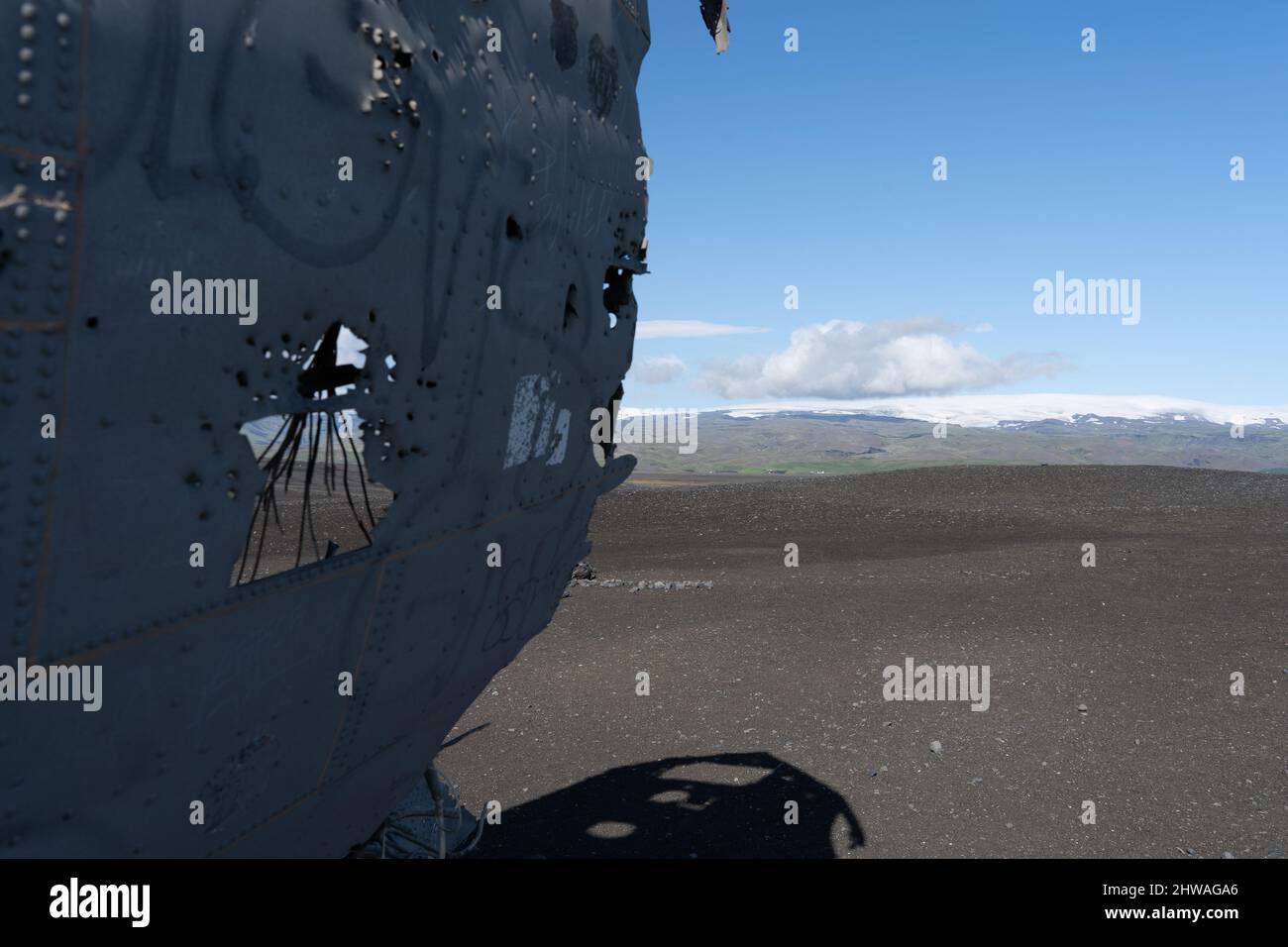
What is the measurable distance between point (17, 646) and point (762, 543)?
68.2 feet

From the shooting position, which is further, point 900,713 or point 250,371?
point 900,713

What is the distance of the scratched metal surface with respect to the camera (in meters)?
2.11

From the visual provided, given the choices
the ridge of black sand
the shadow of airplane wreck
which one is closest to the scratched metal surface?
the shadow of airplane wreck

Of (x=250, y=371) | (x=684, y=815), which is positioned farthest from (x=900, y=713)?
(x=250, y=371)

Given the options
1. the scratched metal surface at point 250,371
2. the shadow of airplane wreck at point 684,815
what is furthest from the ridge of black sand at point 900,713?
the scratched metal surface at point 250,371

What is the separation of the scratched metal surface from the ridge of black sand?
13.7 ft

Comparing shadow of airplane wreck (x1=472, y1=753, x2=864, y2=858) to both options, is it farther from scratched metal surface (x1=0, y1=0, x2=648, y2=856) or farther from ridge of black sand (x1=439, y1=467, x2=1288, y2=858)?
scratched metal surface (x1=0, y1=0, x2=648, y2=856)

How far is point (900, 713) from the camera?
32.5 ft

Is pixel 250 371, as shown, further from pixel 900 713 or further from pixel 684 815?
pixel 900 713

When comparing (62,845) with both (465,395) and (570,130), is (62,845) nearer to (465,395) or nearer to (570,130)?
(465,395)

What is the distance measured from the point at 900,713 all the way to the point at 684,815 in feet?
10.6
